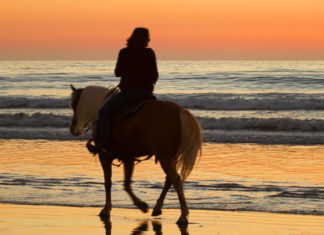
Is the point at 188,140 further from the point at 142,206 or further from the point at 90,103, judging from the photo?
the point at 90,103

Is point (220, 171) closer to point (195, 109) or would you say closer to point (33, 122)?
point (33, 122)

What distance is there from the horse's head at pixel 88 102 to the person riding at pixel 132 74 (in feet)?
0.99

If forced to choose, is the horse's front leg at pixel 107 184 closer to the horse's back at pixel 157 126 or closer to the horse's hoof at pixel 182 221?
the horse's back at pixel 157 126

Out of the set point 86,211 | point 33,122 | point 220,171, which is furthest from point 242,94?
point 86,211

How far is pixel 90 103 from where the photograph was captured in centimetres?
757

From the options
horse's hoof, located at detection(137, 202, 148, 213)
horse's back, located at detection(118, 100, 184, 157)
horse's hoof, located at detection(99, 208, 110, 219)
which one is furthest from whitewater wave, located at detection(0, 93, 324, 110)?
horse's back, located at detection(118, 100, 184, 157)

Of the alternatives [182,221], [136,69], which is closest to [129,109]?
[136,69]

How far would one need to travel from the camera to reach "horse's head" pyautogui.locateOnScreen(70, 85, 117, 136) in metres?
7.54

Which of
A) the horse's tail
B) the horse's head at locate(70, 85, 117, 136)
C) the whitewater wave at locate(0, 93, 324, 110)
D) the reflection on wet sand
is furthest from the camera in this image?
the whitewater wave at locate(0, 93, 324, 110)

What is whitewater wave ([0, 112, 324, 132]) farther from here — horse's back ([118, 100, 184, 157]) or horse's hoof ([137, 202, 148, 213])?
horse's back ([118, 100, 184, 157])

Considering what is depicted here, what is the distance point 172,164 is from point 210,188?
2.43 m

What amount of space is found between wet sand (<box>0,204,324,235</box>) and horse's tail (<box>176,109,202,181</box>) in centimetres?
68

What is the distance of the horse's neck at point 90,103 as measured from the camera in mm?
7535

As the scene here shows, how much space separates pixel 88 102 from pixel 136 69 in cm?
75
